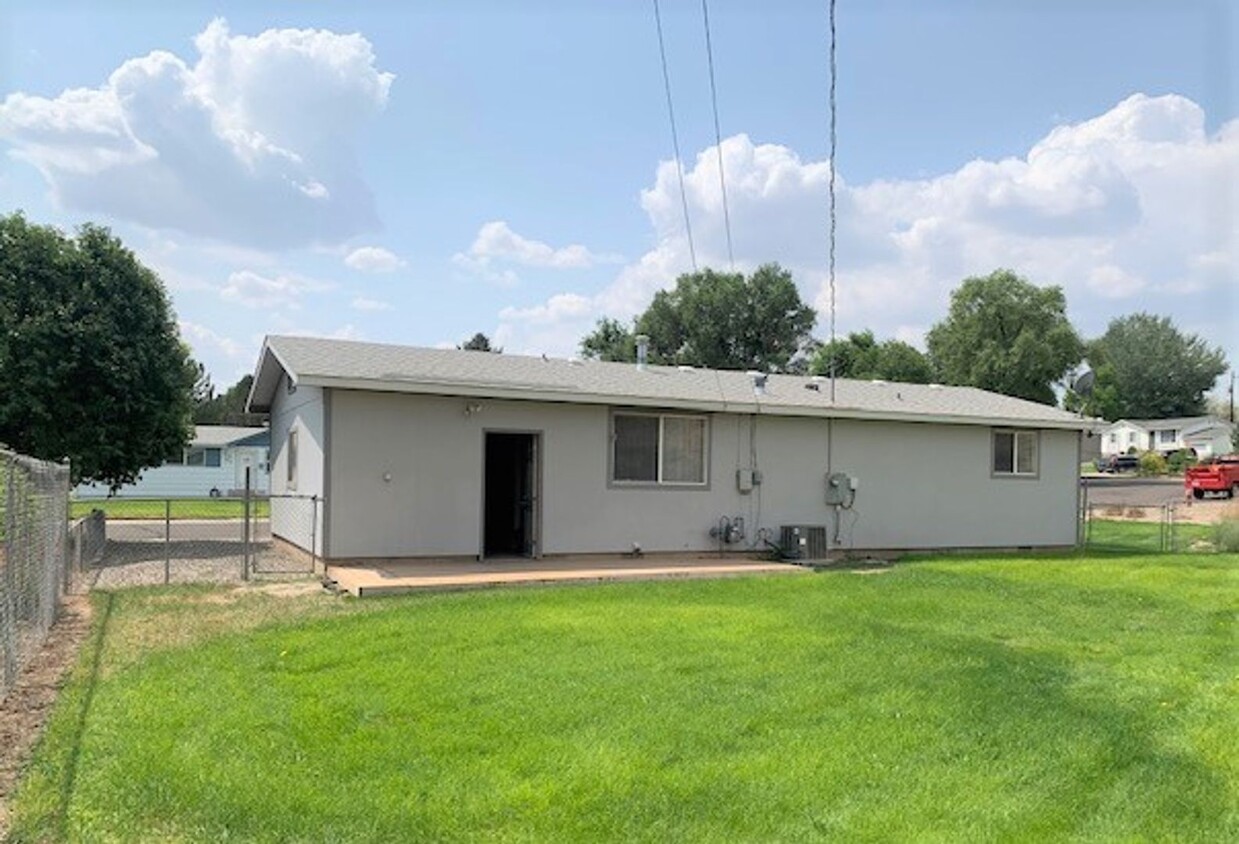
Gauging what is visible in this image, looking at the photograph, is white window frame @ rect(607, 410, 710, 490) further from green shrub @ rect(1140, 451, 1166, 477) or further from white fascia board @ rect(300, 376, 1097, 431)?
green shrub @ rect(1140, 451, 1166, 477)

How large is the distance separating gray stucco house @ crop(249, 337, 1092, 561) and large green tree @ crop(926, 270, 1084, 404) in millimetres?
40965

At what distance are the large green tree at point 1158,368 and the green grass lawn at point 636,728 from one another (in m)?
82.9

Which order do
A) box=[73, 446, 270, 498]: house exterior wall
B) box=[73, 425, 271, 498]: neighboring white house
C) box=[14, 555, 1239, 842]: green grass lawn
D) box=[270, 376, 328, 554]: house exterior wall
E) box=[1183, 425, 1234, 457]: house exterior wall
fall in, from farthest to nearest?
box=[1183, 425, 1234, 457]: house exterior wall, box=[73, 425, 271, 498]: neighboring white house, box=[73, 446, 270, 498]: house exterior wall, box=[270, 376, 328, 554]: house exterior wall, box=[14, 555, 1239, 842]: green grass lawn

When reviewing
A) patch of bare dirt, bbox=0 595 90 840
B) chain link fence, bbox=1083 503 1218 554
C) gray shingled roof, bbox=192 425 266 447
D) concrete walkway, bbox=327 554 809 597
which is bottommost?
chain link fence, bbox=1083 503 1218 554

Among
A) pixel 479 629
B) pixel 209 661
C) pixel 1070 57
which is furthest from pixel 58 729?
pixel 1070 57

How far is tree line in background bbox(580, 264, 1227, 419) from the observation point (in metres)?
56.8

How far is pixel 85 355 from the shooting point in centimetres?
1484

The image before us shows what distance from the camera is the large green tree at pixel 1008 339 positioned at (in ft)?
186

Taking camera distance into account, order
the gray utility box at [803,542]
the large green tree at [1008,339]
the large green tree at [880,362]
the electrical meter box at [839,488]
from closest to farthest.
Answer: the gray utility box at [803,542] → the electrical meter box at [839,488] → the large green tree at [1008,339] → the large green tree at [880,362]

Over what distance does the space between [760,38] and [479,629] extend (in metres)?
6.05

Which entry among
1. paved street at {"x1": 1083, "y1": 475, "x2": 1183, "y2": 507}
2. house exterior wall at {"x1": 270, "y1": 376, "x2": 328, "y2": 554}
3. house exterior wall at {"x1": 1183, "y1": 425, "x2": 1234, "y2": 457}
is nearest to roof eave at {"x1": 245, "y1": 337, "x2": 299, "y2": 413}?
house exterior wall at {"x1": 270, "y1": 376, "x2": 328, "y2": 554}

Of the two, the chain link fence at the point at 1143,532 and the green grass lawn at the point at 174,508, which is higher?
the chain link fence at the point at 1143,532

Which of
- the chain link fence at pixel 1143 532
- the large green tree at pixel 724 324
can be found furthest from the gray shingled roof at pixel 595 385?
the large green tree at pixel 724 324

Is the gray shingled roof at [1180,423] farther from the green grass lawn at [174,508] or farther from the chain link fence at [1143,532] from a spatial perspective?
the green grass lawn at [174,508]
